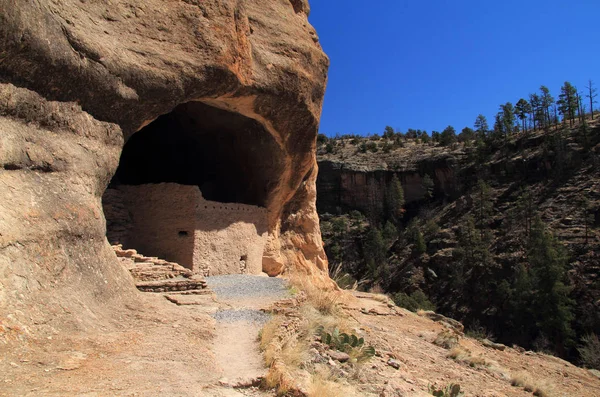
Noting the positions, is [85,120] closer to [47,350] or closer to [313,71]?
[47,350]

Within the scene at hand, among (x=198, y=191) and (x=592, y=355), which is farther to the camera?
(x=592, y=355)

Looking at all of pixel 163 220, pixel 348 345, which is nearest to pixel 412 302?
pixel 163 220

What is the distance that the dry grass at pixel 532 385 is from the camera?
882 cm

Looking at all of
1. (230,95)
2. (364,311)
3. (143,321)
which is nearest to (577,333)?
(364,311)

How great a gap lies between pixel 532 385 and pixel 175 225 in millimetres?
7755

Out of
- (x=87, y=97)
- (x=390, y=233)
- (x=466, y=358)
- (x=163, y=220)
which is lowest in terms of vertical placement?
(x=466, y=358)

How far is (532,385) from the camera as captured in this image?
29.7ft

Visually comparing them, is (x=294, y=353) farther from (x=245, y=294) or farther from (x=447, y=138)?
(x=447, y=138)

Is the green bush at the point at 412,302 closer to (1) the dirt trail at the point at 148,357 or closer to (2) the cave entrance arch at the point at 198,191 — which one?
(2) the cave entrance arch at the point at 198,191

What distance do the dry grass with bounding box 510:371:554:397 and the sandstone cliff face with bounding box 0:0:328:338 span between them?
7302 millimetres

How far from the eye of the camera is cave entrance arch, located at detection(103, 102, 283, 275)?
10.4 meters

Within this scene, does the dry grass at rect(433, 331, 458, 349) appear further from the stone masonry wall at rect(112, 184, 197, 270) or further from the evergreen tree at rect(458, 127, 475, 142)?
the evergreen tree at rect(458, 127, 475, 142)

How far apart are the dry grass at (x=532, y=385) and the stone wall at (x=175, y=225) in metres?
6.24

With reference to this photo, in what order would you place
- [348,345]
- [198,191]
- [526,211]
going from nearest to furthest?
[348,345] → [198,191] → [526,211]
